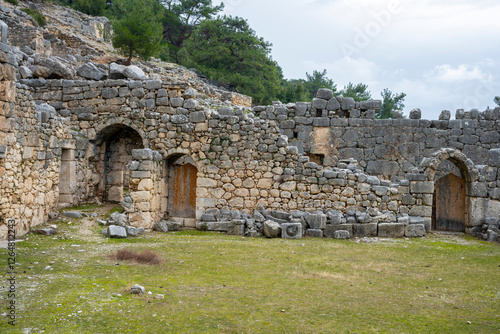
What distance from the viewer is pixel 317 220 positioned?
43.7ft

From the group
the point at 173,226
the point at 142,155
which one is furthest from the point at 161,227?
the point at 142,155

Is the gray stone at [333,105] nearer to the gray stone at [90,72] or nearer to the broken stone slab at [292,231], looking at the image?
the broken stone slab at [292,231]

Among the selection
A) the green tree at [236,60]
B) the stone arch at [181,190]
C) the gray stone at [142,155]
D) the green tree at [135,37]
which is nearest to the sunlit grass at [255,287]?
the gray stone at [142,155]

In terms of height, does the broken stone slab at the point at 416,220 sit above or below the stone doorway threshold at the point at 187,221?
above

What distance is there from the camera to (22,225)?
10859 mm

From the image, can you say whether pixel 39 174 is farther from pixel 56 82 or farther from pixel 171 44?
pixel 171 44

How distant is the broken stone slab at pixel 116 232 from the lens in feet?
38.1

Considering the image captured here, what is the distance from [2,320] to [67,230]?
259 inches

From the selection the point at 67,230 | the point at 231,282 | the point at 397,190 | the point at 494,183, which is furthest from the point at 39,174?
the point at 494,183

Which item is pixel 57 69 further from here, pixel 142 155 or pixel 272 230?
pixel 272 230

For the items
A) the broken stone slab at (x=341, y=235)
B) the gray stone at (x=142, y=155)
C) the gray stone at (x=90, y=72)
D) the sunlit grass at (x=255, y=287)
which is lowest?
the sunlit grass at (x=255, y=287)

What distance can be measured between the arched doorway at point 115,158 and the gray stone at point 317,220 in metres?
Answer: 6.76

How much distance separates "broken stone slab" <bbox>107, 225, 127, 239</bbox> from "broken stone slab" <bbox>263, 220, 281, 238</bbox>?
3.84 meters

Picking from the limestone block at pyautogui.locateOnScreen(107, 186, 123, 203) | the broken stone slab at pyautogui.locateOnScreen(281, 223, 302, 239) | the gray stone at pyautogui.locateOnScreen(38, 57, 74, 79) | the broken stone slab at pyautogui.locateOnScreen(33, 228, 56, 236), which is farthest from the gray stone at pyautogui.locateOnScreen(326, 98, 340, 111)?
the broken stone slab at pyautogui.locateOnScreen(33, 228, 56, 236)
